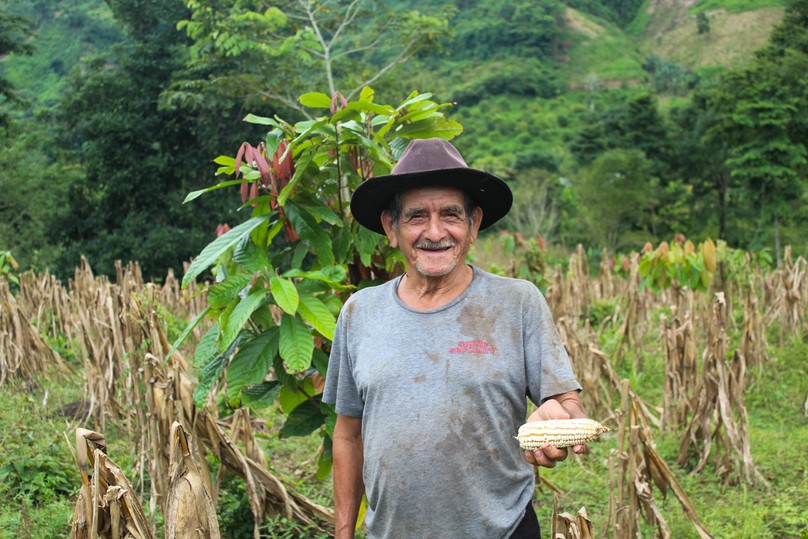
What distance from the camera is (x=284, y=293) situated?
2221 millimetres

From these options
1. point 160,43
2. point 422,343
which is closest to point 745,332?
point 422,343

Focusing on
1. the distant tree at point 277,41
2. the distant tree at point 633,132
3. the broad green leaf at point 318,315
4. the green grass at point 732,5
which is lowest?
the broad green leaf at point 318,315

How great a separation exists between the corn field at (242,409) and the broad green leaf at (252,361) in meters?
0.21

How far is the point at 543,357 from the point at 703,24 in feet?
183

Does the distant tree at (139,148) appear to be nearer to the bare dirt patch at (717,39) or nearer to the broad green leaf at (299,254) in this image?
the broad green leaf at (299,254)

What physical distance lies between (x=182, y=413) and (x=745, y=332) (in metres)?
3.89

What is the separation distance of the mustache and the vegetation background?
1897mm

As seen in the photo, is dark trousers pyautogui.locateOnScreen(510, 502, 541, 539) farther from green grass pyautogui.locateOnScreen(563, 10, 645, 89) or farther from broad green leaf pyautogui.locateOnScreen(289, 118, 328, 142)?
green grass pyautogui.locateOnScreen(563, 10, 645, 89)

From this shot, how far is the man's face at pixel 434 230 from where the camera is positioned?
6.15 feet

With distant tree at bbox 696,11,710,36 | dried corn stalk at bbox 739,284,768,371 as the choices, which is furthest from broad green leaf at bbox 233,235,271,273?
distant tree at bbox 696,11,710,36

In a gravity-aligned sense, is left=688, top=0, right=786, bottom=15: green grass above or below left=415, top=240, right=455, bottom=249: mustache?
above

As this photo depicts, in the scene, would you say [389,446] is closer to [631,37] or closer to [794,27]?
[794,27]

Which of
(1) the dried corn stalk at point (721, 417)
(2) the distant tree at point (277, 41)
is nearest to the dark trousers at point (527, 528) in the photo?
(1) the dried corn stalk at point (721, 417)

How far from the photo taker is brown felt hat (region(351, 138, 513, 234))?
1.88 meters
